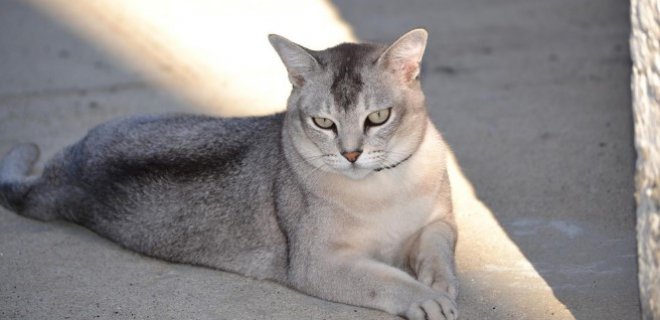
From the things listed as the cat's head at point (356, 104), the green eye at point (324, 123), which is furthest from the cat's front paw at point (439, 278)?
the green eye at point (324, 123)

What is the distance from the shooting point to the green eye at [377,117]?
4.23 m

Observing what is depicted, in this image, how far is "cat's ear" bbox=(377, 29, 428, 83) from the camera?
4.27m

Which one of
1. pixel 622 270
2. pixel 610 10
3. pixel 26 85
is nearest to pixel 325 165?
pixel 622 270

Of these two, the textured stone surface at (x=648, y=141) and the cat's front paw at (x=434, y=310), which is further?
the cat's front paw at (x=434, y=310)

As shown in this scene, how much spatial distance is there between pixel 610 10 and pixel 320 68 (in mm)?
5117

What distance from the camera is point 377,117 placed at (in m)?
4.24

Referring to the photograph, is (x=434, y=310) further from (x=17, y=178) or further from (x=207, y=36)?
(x=207, y=36)

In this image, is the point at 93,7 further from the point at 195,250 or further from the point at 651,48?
the point at 651,48

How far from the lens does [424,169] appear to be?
4.50m

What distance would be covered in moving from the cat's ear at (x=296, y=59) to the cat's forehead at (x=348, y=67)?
5 cm

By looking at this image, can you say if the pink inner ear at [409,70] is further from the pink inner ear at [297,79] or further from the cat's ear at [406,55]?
the pink inner ear at [297,79]

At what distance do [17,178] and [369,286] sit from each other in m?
2.33

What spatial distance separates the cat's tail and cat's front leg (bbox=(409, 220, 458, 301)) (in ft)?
6.70

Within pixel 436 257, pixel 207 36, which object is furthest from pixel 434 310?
pixel 207 36
